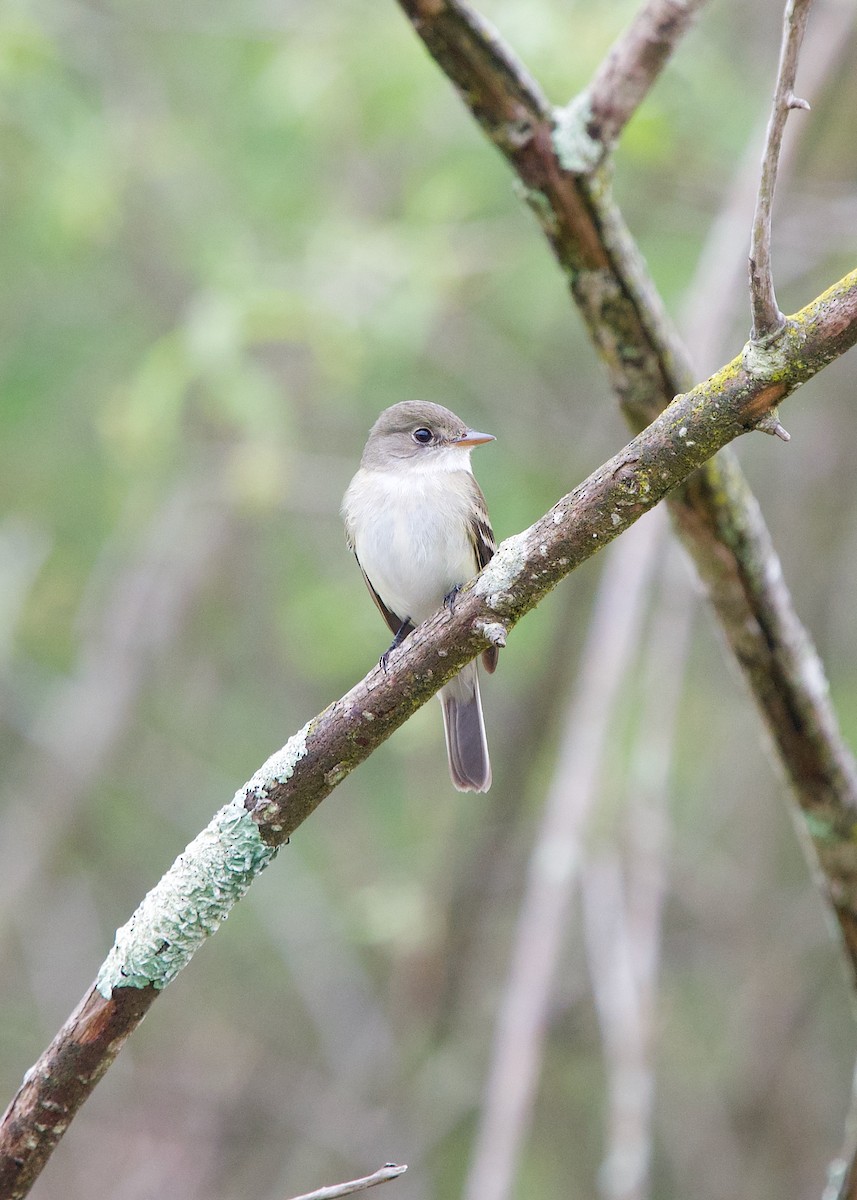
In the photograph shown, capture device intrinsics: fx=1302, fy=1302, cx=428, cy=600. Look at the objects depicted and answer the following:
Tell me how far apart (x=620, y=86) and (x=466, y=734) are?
6.88ft

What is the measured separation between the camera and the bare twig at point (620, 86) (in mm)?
2746

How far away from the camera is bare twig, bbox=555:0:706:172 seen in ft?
9.01

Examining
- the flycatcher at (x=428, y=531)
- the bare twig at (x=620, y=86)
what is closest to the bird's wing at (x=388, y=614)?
the flycatcher at (x=428, y=531)

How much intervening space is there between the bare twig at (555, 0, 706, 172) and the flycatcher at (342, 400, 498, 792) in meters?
1.27

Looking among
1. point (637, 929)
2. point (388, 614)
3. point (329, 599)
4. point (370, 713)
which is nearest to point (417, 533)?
point (388, 614)

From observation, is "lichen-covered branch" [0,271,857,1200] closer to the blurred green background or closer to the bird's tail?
the bird's tail

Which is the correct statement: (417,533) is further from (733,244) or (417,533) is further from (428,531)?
(733,244)

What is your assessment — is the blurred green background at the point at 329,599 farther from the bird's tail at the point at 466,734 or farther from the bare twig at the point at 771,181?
the bare twig at the point at 771,181

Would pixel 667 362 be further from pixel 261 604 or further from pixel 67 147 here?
pixel 261 604

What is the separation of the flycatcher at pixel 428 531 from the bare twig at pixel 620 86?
1274 mm

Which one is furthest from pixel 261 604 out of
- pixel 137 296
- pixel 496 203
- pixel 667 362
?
pixel 667 362

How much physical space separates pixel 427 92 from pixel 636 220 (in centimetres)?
147

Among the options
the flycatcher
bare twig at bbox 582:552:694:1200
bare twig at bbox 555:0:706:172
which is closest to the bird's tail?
the flycatcher

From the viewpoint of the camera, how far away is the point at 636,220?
6.35m
